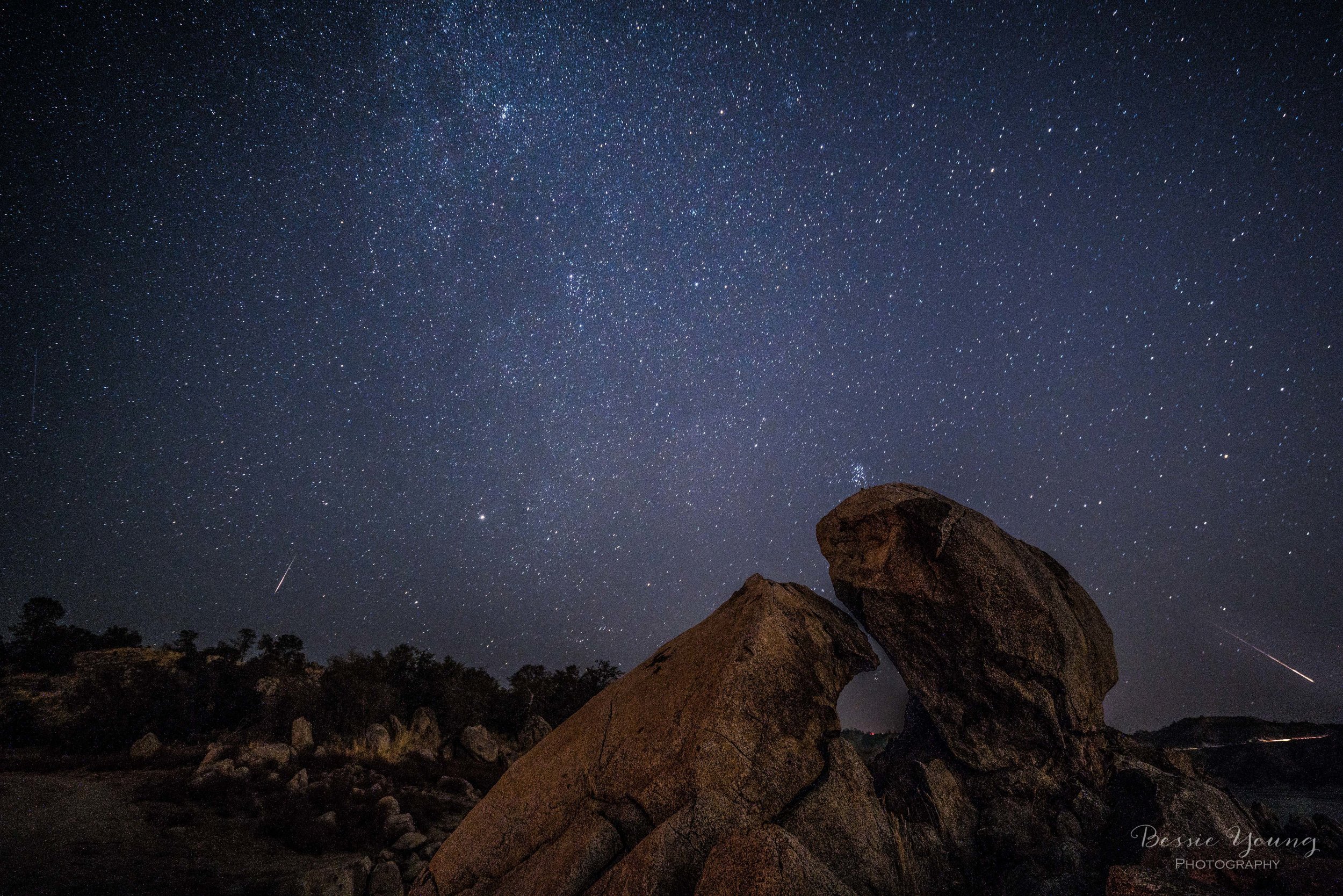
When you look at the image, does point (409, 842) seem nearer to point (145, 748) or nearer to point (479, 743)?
point (145, 748)

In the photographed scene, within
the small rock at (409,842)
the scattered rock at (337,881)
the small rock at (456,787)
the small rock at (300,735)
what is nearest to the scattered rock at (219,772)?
the small rock at (300,735)

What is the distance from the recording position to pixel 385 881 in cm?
1214

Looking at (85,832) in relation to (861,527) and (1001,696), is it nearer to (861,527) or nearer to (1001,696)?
(861,527)

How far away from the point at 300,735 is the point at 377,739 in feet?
11.3

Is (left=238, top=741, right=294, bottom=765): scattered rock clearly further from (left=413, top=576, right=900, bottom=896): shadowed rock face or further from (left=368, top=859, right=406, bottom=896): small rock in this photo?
(left=413, top=576, right=900, bottom=896): shadowed rock face

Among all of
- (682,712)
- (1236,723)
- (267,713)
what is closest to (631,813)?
(682,712)

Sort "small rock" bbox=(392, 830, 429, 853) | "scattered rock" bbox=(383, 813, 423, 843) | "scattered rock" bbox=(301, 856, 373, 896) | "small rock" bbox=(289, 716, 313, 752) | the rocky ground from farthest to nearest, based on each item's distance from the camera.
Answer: "small rock" bbox=(289, 716, 313, 752)
"scattered rock" bbox=(383, 813, 423, 843)
"small rock" bbox=(392, 830, 429, 853)
"scattered rock" bbox=(301, 856, 373, 896)
the rocky ground

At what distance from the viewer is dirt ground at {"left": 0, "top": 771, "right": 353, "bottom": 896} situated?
10133mm

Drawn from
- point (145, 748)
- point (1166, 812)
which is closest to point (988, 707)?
point (1166, 812)

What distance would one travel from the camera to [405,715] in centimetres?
2964

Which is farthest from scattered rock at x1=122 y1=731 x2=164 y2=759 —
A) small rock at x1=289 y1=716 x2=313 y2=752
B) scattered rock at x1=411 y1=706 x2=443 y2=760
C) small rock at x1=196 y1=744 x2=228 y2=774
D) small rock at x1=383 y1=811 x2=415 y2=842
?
small rock at x1=383 y1=811 x2=415 y2=842

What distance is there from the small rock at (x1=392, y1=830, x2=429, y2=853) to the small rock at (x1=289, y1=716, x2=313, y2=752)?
10652mm

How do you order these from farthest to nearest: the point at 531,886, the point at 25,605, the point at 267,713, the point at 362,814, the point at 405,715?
the point at 25,605
the point at 405,715
the point at 267,713
the point at 362,814
the point at 531,886

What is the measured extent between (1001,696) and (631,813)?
10681mm
